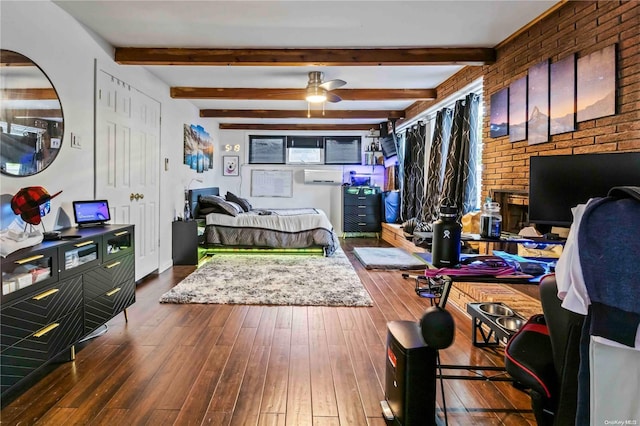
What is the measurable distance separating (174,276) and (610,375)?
4580 mm

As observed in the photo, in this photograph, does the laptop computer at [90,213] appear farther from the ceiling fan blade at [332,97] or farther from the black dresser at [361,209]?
the black dresser at [361,209]

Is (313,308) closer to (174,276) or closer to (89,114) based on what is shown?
(174,276)

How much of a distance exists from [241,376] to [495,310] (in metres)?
1.85

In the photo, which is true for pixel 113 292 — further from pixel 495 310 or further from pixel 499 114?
pixel 499 114

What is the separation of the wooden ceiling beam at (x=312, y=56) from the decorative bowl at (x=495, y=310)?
8.20ft

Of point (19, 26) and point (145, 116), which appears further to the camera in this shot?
point (145, 116)

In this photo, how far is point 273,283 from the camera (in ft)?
13.9

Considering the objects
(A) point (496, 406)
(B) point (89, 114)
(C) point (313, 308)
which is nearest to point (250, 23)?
(B) point (89, 114)

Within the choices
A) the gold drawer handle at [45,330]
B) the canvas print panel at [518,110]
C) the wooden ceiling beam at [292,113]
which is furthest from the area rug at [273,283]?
the wooden ceiling beam at [292,113]

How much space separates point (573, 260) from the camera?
0.99 metres

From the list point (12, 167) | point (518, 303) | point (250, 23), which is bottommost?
point (518, 303)

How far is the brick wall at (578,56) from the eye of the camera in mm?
2273

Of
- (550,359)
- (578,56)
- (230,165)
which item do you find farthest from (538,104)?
(230,165)

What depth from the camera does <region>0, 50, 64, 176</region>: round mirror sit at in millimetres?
2287
